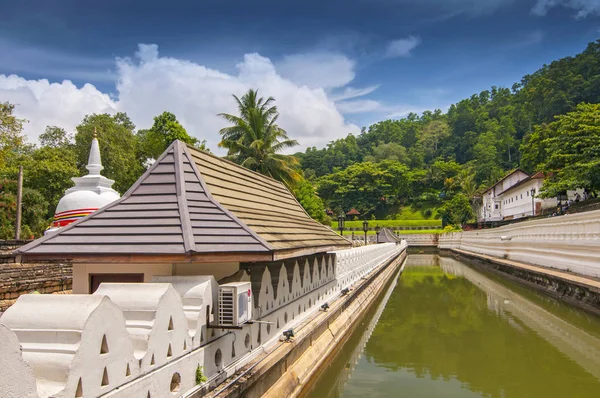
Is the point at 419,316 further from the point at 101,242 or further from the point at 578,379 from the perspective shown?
the point at 101,242

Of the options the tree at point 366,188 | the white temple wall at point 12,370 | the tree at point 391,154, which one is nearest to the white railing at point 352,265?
the white temple wall at point 12,370

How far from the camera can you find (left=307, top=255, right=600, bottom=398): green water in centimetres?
786

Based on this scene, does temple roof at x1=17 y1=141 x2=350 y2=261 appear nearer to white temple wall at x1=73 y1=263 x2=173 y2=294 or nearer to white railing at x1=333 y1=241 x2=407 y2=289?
white temple wall at x1=73 y1=263 x2=173 y2=294

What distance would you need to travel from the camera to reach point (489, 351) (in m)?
10.2

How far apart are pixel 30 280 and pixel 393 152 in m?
94.1

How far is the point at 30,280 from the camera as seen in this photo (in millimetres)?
9930

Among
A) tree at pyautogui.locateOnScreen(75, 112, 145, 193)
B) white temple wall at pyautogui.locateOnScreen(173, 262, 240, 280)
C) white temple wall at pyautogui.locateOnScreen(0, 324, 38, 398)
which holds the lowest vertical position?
white temple wall at pyautogui.locateOnScreen(0, 324, 38, 398)

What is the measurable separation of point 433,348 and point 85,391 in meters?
9.06

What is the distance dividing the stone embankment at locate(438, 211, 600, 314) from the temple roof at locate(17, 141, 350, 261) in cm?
1088

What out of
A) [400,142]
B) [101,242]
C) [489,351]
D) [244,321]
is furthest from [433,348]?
[400,142]

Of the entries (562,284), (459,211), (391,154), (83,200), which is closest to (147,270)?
(83,200)

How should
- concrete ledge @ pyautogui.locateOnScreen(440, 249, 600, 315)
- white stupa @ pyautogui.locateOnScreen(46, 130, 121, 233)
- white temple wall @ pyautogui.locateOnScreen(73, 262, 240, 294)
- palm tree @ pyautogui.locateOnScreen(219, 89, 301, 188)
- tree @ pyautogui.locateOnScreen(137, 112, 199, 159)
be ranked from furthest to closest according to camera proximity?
tree @ pyautogui.locateOnScreen(137, 112, 199, 159), palm tree @ pyautogui.locateOnScreen(219, 89, 301, 188), concrete ledge @ pyautogui.locateOnScreen(440, 249, 600, 315), white stupa @ pyautogui.locateOnScreen(46, 130, 121, 233), white temple wall @ pyautogui.locateOnScreen(73, 262, 240, 294)

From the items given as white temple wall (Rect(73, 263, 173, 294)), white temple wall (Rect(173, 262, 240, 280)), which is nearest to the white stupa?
white temple wall (Rect(73, 263, 173, 294))

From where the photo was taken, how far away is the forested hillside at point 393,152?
1056 inches
